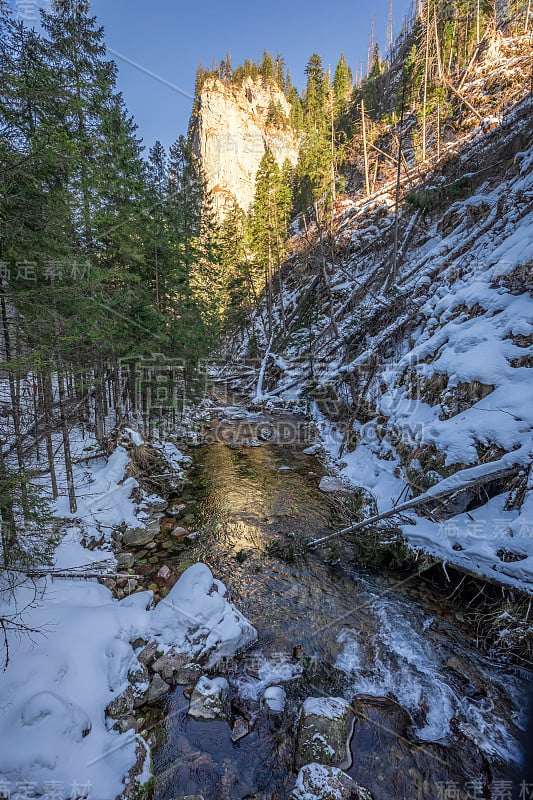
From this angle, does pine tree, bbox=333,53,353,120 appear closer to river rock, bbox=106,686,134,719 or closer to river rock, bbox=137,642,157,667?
river rock, bbox=137,642,157,667

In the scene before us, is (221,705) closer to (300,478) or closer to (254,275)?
(300,478)

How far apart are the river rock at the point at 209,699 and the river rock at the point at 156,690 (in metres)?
0.39

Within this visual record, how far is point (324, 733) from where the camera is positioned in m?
3.75

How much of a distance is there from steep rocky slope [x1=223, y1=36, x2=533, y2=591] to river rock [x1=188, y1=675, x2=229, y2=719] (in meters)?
3.99

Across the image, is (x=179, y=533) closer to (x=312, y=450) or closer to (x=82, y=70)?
(x=312, y=450)

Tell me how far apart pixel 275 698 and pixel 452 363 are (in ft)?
23.6

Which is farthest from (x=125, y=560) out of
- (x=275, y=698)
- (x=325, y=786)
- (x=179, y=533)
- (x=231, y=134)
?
(x=231, y=134)

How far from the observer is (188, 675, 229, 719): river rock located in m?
4.14

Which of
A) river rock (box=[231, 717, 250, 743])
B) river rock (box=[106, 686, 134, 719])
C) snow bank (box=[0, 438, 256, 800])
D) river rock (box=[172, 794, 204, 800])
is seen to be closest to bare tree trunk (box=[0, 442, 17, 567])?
snow bank (box=[0, 438, 256, 800])

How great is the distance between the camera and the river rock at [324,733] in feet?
11.9

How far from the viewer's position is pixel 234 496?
9859 millimetres

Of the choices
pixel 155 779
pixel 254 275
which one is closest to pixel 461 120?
pixel 254 275

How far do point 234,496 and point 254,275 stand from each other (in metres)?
26.8

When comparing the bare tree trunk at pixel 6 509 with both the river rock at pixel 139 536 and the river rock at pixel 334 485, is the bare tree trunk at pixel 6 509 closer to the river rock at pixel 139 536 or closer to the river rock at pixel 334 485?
the river rock at pixel 139 536
